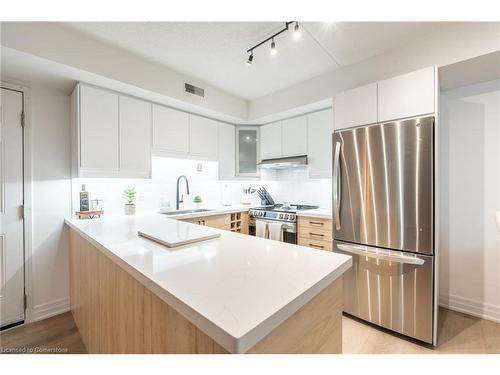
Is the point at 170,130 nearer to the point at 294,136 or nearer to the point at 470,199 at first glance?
the point at 294,136

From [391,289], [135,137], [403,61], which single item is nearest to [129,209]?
[135,137]

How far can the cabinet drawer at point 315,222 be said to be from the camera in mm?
2455

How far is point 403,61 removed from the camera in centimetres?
199

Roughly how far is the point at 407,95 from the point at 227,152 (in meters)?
2.17

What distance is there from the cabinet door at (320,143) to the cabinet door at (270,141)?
47 cm

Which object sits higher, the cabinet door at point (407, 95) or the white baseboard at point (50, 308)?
the cabinet door at point (407, 95)

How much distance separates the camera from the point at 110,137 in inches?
86.4

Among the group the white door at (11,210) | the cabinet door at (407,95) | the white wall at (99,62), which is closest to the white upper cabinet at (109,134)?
the white wall at (99,62)

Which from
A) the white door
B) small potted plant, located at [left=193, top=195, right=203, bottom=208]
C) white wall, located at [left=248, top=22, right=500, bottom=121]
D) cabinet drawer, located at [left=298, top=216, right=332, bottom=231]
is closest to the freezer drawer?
cabinet drawer, located at [left=298, top=216, right=332, bottom=231]

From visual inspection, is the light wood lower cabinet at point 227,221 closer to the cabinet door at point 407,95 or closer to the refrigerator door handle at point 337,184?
the refrigerator door handle at point 337,184

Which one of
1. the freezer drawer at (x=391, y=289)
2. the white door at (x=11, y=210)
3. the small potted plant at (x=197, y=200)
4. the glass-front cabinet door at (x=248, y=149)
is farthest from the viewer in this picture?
the glass-front cabinet door at (x=248, y=149)

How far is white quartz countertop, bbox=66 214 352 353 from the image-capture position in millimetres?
552

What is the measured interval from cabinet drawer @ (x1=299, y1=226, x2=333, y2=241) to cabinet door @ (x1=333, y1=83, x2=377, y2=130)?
109cm
